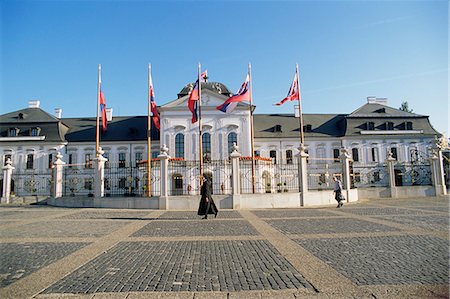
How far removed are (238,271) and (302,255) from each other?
60.8 inches

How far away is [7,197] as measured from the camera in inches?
860

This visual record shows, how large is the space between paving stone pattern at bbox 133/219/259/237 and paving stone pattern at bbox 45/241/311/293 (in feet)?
4.96

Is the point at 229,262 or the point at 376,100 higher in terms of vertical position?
the point at 376,100

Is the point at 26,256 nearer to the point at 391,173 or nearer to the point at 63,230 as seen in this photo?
the point at 63,230

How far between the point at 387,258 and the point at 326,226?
3.76 m

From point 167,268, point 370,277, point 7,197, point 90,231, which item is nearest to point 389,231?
point 370,277

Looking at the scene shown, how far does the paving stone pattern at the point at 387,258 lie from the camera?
4441 mm

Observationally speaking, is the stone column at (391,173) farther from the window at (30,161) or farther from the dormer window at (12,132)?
the dormer window at (12,132)

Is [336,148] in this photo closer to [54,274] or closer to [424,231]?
[424,231]

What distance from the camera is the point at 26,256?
5941 millimetres

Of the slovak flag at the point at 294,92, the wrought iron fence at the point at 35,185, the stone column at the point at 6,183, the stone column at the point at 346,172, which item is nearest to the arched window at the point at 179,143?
the wrought iron fence at the point at 35,185

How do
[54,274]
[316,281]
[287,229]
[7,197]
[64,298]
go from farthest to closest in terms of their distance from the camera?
1. [7,197]
2. [287,229]
3. [54,274]
4. [316,281]
5. [64,298]

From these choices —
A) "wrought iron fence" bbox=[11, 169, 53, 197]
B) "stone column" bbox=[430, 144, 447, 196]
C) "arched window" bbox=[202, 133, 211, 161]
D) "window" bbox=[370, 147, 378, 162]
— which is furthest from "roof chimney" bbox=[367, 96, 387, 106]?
"wrought iron fence" bbox=[11, 169, 53, 197]

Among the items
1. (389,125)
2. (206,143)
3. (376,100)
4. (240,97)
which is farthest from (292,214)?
(376,100)
